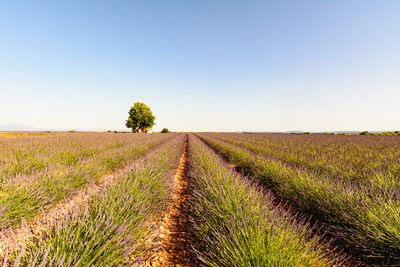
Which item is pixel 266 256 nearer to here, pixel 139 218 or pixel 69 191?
pixel 139 218

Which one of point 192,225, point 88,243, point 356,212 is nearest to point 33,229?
point 88,243

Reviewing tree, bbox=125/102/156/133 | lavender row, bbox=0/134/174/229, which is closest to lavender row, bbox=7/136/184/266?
lavender row, bbox=0/134/174/229

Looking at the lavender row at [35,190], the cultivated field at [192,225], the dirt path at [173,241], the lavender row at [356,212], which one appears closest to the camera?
the cultivated field at [192,225]

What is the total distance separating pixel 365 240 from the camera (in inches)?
77.2

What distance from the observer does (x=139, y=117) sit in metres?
43.8

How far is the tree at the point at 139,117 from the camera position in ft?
144

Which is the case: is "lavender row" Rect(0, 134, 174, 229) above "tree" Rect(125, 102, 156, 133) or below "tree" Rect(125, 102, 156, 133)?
below

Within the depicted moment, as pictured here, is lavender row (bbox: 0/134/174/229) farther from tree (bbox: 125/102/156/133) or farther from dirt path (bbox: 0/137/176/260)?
tree (bbox: 125/102/156/133)

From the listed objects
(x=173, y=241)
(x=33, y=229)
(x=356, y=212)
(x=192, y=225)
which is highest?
(x=33, y=229)

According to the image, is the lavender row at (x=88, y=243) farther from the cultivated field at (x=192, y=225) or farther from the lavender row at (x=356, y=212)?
the lavender row at (x=356, y=212)

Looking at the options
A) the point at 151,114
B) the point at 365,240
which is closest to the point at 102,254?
the point at 365,240

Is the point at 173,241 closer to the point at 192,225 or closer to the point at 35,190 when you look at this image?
the point at 192,225

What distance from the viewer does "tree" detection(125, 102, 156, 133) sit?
43906 mm

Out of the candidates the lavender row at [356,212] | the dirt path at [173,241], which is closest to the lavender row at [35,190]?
the dirt path at [173,241]
